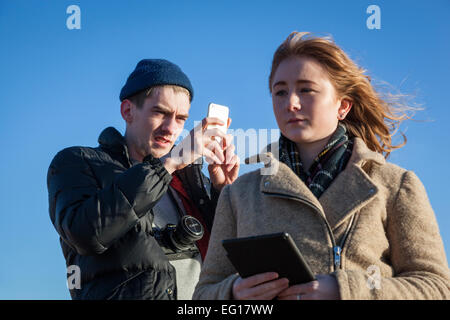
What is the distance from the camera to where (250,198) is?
326cm

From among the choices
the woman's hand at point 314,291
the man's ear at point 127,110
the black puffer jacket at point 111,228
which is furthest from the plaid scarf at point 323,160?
the man's ear at point 127,110

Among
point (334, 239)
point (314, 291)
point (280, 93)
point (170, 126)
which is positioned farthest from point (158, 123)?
point (314, 291)

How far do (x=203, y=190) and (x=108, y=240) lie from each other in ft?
4.39

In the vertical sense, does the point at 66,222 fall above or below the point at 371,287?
above

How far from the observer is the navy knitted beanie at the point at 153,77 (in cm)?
498

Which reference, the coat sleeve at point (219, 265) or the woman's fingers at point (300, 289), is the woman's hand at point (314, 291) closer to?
the woman's fingers at point (300, 289)

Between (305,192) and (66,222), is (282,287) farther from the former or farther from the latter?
(66,222)

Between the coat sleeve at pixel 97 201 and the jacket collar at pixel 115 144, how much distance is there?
405 millimetres

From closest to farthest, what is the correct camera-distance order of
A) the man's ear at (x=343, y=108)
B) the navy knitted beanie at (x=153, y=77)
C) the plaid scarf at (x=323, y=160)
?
the plaid scarf at (x=323, y=160)
the man's ear at (x=343, y=108)
the navy knitted beanie at (x=153, y=77)

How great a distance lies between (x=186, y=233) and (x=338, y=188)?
147cm

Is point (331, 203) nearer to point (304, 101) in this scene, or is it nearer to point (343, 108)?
point (304, 101)

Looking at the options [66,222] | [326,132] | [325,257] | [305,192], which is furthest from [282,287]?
[66,222]

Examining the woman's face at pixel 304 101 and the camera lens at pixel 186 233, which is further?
the camera lens at pixel 186 233
